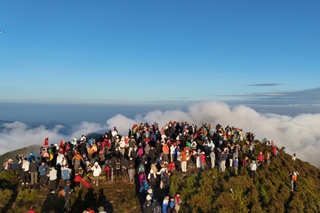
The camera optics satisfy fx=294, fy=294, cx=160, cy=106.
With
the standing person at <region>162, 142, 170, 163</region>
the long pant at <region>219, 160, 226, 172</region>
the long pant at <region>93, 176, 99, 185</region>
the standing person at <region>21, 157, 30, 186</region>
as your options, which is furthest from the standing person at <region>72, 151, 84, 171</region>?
the long pant at <region>219, 160, 226, 172</region>

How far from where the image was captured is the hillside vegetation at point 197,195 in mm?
18297

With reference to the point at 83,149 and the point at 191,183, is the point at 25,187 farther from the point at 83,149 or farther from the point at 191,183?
the point at 191,183

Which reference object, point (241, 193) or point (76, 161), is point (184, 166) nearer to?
point (241, 193)

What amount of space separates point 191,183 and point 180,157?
7.22ft

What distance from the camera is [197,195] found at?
65.2 ft

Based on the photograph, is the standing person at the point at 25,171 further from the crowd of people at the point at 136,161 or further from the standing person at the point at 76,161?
the standing person at the point at 76,161

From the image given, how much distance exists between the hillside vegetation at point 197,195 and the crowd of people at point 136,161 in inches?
25.7

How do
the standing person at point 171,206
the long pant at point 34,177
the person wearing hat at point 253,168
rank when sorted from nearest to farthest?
the standing person at point 171,206
the long pant at point 34,177
the person wearing hat at point 253,168

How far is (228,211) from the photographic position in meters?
18.2

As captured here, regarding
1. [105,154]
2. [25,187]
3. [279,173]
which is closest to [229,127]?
[279,173]

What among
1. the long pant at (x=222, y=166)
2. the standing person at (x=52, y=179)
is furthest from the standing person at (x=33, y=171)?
the long pant at (x=222, y=166)

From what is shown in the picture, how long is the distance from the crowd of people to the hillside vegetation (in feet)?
2.14

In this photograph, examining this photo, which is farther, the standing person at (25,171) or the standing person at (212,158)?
the standing person at (212,158)

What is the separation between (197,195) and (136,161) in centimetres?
688
